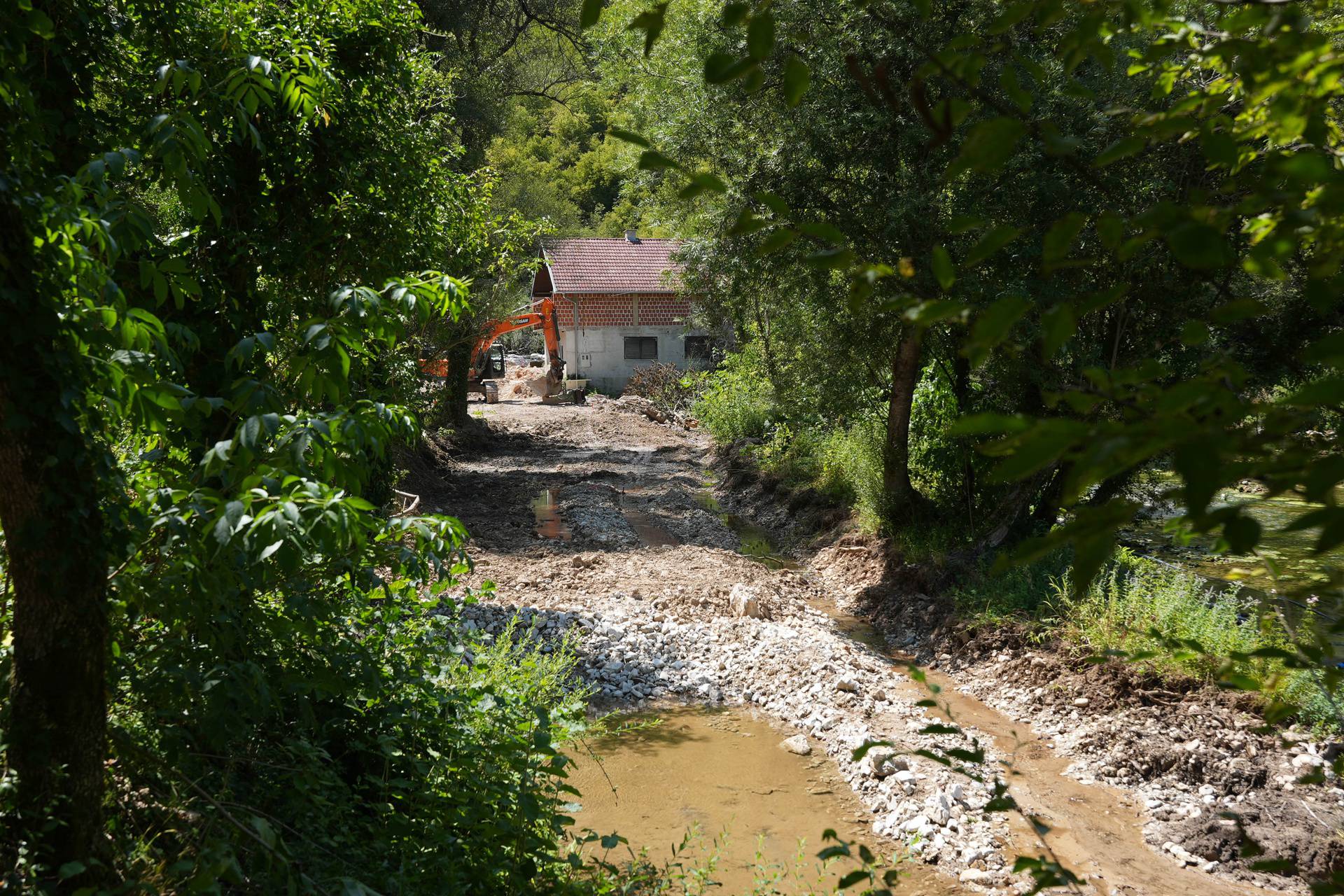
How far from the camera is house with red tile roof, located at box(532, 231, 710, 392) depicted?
32.2 meters

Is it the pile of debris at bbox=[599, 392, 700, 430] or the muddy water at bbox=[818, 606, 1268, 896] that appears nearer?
the muddy water at bbox=[818, 606, 1268, 896]

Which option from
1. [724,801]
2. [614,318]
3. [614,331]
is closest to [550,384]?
[614,331]

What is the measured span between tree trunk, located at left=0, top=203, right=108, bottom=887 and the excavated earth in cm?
185

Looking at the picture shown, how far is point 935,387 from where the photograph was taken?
37.5 feet

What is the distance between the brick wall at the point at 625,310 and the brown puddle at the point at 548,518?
54.3 ft

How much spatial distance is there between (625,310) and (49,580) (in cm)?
3087

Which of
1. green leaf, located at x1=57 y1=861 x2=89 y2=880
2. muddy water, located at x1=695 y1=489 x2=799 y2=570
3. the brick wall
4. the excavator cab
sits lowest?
muddy water, located at x1=695 y1=489 x2=799 y2=570

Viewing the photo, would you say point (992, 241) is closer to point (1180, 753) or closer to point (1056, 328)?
point (1056, 328)

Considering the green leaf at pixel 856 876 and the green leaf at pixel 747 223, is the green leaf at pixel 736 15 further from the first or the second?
the green leaf at pixel 856 876

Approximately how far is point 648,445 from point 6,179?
69.1 ft

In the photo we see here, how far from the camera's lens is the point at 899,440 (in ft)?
36.1

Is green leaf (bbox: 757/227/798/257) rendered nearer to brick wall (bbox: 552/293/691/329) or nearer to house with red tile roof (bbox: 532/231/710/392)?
house with red tile roof (bbox: 532/231/710/392)

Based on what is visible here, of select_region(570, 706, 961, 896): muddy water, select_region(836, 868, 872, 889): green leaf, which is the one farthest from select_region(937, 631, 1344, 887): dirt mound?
select_region(836, 868, 872, 889): green leaf

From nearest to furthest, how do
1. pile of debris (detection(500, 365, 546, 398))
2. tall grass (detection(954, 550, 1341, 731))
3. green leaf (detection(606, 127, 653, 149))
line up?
1. green leaf (detection(606, 127, 653, 149))
2. tall grass (detection(954, 550, 1341, 731))
3. pile of debris (detection(500, 365, 546, 398))
